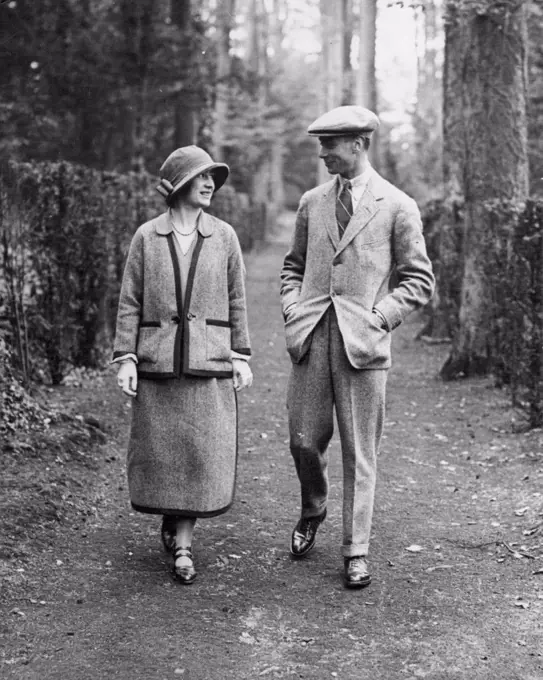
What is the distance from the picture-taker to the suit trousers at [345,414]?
16.3 ft

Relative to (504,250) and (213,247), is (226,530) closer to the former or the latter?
(213,247)

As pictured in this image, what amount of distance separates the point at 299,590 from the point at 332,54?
34.0m

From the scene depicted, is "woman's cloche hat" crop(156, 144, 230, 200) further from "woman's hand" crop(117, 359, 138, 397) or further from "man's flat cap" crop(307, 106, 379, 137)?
"woman's hand" crop(117, 359, 138, 397)

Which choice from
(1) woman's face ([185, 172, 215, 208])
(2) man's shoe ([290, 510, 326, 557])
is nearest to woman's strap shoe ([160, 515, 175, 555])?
(2) man's shoe ([290, 510, 326, 557])

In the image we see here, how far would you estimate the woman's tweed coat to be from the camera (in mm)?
4957

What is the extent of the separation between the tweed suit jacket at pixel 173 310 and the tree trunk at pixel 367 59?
65.4 feet

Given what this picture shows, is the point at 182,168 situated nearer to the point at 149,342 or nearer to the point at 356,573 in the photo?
the point at 149,342

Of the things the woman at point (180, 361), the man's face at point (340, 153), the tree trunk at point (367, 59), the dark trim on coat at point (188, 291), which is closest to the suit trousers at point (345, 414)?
the woman at point (180, 361)

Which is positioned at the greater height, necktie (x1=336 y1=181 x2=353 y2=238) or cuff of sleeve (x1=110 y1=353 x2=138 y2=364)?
necktie (x1=336 y1=181 x2=353 y2=238)

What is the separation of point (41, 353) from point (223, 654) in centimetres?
542

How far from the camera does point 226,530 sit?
595 cm

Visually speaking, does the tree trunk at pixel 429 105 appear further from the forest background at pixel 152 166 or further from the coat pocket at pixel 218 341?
the coat pocket at pixel 218 341

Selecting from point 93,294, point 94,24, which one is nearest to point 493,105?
point 93,294

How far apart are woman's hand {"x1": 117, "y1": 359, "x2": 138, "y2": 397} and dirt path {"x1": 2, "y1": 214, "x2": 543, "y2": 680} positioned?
0.94 m
